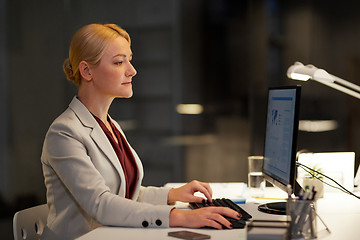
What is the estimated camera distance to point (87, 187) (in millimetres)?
1707

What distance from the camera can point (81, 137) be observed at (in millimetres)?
1850

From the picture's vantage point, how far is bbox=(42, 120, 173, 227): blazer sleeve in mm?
1632

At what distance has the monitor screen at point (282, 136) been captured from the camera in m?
1.72

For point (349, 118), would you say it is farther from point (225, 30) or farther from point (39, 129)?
point (39, 129)

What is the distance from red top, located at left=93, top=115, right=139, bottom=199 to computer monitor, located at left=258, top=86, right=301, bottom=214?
1.72 feet

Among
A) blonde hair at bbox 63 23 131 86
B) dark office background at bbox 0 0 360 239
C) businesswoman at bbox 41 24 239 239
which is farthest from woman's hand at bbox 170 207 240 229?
dark office background at bbox 0 0 360 239

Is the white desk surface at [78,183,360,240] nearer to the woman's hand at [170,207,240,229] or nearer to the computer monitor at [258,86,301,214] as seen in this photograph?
the woman's hand at [170,207,240,229]

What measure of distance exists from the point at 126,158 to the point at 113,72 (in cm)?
37

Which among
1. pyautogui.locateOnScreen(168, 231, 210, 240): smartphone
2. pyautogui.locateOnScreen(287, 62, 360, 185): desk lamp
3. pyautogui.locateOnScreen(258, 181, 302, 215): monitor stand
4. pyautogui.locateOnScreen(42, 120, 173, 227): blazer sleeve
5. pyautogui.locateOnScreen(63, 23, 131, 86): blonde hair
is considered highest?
pyautogui.locateOnScreen(63, 23, 131, 86): blonde hair

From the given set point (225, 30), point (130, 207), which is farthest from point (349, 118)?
point (130, 207)

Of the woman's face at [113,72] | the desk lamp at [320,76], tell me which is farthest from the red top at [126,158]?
the desk lamp at [320,76]

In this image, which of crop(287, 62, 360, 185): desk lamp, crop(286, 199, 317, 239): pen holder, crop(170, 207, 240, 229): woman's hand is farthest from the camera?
crop(287, 62, 360, 185): desk lamp

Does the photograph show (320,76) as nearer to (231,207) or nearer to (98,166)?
(231,207)

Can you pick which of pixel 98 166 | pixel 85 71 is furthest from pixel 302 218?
pixel 85 71
